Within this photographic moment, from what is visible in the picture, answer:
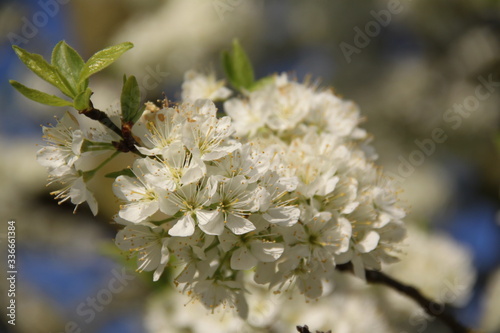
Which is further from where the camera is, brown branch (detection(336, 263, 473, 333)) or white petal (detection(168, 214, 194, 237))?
brown branch (detection(336, 263, 473, 333))

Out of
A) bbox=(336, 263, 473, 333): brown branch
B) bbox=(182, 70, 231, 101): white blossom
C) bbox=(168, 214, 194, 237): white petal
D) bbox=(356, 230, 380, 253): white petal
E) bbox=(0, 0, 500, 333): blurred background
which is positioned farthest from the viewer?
bbox=(0, 0, 500, 333): blurred background

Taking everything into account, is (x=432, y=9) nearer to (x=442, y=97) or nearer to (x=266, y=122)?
(x=442, y=97)

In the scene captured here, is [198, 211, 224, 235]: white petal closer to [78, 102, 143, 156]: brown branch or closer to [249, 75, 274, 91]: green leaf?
[78, 102, 143, 156]: brown branch

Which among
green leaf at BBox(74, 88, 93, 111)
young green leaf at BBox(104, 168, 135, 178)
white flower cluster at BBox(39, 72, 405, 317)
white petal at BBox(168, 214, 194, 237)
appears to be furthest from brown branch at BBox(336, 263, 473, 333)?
green leaf at BBox(74, 88, 93, 111)

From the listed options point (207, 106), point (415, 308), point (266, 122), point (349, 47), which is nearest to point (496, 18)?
point (349, 47)

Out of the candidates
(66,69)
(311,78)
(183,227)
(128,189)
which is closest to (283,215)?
(183,227)

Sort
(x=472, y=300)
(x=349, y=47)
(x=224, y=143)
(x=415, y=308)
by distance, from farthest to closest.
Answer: (x=349, y=47) < (x=472, y=300) < (x=415, y=308) < (x=224, y=143)

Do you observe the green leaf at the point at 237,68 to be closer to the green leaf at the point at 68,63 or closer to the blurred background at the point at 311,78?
the green leaf at the point at 68,63
